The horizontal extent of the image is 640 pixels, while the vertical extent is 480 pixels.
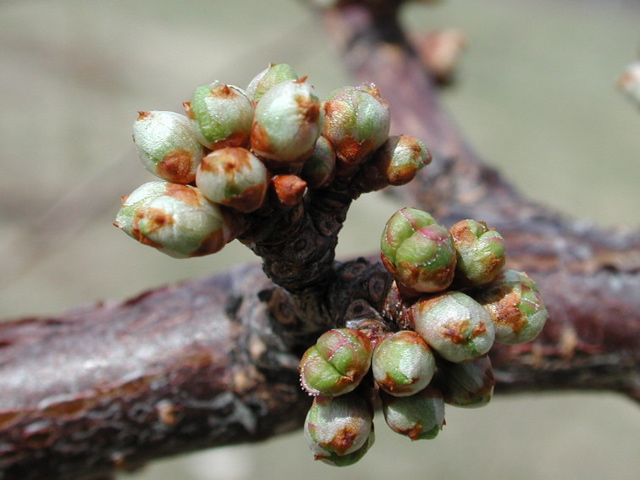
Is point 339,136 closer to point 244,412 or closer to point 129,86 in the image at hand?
point 244,412

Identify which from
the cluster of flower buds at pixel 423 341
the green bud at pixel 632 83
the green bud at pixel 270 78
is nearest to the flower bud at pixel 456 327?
the cluster of flower buds at pixel 423 341

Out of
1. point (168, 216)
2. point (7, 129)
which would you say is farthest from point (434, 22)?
point (168, 216)

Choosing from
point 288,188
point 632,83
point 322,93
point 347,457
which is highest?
point 322,93

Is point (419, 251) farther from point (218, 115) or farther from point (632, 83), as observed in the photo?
point (632, 83)

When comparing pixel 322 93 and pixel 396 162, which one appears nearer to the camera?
pixel 396 162

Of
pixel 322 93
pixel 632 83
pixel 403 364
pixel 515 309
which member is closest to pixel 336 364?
pixel 403 364

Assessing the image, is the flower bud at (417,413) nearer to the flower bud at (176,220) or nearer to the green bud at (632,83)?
the flower bud at (176,220)

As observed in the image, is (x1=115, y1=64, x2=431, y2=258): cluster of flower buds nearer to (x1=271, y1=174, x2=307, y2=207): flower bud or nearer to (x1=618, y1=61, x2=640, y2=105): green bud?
(x1=271, y1=174, x2=307, y2=207): flower bud
